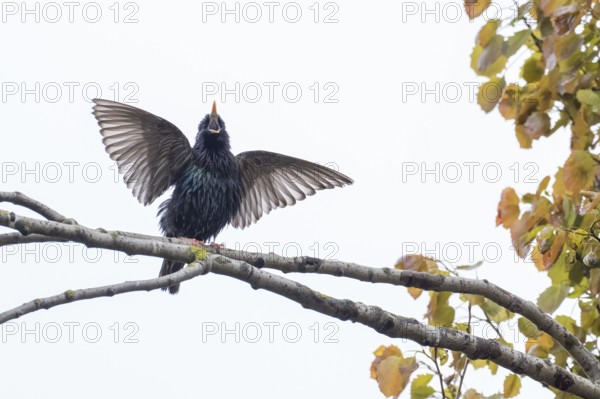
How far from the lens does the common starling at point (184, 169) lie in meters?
6.09

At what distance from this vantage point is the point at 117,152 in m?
6.29

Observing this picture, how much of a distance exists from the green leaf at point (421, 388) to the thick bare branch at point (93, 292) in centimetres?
107

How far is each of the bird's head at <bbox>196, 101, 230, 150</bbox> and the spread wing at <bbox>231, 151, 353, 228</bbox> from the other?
19 cm

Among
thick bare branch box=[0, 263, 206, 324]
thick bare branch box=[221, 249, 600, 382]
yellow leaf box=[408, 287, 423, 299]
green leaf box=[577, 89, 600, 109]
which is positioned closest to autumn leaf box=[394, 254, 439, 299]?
yellow leaf box=[408, 287, 423, 299]

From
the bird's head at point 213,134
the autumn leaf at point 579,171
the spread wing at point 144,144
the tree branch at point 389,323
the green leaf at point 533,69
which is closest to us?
the tree branch at point 389,323

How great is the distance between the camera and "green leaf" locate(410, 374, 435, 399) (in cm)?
349

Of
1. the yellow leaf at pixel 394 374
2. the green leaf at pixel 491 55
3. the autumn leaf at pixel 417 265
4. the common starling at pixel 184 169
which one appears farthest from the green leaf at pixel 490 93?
the common starling at pixel 184 169

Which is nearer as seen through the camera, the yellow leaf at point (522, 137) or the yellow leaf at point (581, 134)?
the yellow leaf at point (581, 134)

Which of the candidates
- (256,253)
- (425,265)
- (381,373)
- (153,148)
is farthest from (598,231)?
(153,148)

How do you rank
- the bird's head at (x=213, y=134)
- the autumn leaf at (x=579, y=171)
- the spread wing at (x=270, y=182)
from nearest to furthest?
the autumn leaf at (x=579, y=171) < the bird's head at (x=213, y=134) < the spread wing at (x=270, y=182)

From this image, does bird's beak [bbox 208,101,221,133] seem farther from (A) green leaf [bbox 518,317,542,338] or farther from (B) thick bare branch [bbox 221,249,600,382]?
(A) green leaf [bbox 518,317,542,338]

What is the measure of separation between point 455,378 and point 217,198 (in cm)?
273

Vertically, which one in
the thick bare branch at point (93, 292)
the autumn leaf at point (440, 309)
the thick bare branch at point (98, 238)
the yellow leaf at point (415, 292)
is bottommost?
the autumn leaf at point (440, 309)

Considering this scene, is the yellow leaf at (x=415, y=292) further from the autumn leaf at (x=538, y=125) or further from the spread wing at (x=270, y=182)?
the spread wing at (x=270, y=182)
